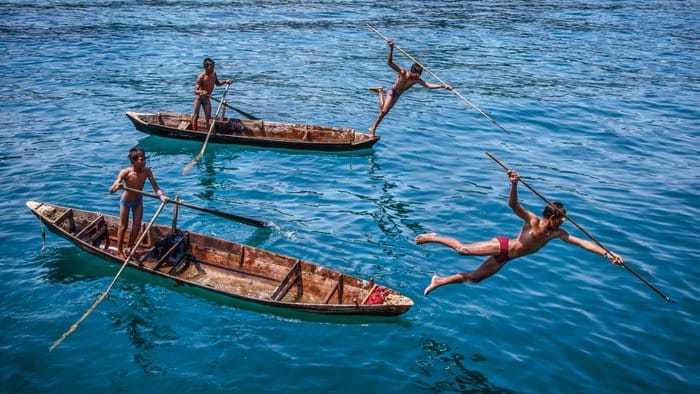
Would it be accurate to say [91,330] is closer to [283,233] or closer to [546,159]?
[283,233]

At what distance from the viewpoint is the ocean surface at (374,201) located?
38.4 feet

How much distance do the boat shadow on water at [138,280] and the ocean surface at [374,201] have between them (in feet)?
0.20

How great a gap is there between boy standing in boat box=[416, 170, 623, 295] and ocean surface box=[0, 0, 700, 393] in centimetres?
146

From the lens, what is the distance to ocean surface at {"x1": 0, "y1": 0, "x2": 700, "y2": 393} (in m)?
11.7

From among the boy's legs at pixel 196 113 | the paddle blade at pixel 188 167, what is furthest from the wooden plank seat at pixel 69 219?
the boy's legs at pixel 196 113

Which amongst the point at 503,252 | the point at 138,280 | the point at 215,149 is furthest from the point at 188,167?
the point at 503,252

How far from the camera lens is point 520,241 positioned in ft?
38.7

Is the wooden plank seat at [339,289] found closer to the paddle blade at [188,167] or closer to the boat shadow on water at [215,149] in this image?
the paddle blade at [188,167]

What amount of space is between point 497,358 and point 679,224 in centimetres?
872

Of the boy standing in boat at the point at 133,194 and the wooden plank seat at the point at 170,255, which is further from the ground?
the boy standing in boat at the point at 133,194

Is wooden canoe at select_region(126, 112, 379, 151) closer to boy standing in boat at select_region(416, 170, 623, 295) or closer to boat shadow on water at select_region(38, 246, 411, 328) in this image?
boat shadow on water at select_region(38, 246, 411, 328)

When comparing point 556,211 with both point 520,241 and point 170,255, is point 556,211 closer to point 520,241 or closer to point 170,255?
point 520,241

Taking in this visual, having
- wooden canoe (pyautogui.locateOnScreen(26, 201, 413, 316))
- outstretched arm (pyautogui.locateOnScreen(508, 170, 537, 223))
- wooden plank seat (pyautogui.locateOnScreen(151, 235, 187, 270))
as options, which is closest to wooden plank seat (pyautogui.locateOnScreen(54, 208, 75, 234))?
wooden canoe (pyautogui.locateOnScreen(26, 201, 413, 316))

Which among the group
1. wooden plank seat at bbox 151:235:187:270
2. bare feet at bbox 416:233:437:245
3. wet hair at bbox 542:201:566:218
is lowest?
wooden plank seat at bbox 151:235:187:270
